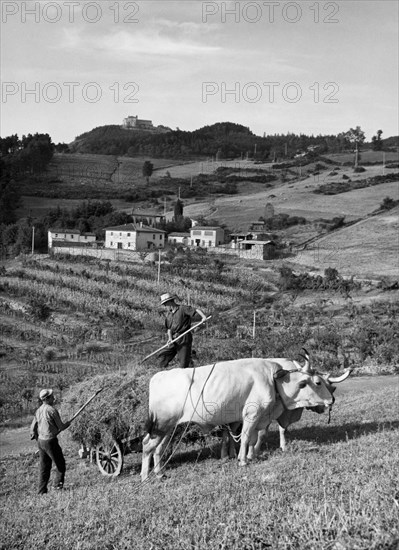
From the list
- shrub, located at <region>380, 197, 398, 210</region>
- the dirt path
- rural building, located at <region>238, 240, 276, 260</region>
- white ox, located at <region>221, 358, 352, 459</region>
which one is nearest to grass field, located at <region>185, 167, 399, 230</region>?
shrub, located at <region>380, 197, 398, 210</region>

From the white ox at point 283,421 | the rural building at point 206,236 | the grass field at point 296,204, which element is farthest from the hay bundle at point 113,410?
the grass field at point 296,204

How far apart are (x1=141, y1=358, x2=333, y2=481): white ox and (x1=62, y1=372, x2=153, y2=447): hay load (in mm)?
260

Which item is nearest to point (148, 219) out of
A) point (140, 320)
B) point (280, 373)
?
point (140, 320)

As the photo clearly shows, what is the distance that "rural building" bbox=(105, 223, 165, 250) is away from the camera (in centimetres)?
7756

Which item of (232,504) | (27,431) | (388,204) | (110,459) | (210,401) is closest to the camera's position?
(232,504)

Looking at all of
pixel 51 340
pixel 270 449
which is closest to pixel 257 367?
pixel 270 449

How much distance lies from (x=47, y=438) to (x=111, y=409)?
4.00 feet

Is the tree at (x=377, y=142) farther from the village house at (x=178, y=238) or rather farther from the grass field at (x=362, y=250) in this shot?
the village house at (x=178, y=238)

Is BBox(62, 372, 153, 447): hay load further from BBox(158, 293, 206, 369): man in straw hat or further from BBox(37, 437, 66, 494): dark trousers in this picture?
BBox(158, 293, 206, 369): man in straw hat

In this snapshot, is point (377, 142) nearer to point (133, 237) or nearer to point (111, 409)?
point (133, 237)

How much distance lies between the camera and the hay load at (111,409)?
11.4 meters

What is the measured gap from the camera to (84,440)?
11836 millimetres

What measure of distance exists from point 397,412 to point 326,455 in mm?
5437

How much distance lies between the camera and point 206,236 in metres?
80.1
